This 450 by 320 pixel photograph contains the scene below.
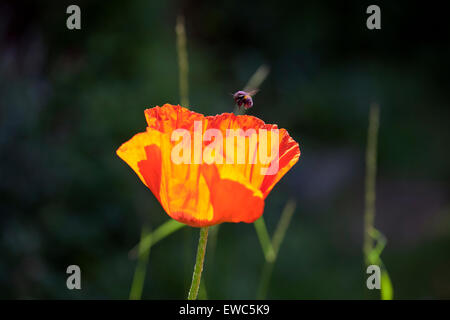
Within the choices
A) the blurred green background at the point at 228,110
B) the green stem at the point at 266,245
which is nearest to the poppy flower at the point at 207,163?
the green stem at the point at 266,245

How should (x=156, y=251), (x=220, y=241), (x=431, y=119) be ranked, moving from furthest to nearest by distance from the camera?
(x=431, y=119)
(x=220, y=241)
(x=156, y=251)

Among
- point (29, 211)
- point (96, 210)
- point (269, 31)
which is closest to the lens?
point (29, 211)

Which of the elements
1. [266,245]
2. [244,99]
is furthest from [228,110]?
[244,99]

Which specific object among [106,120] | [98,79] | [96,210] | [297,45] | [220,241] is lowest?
[220,241]
